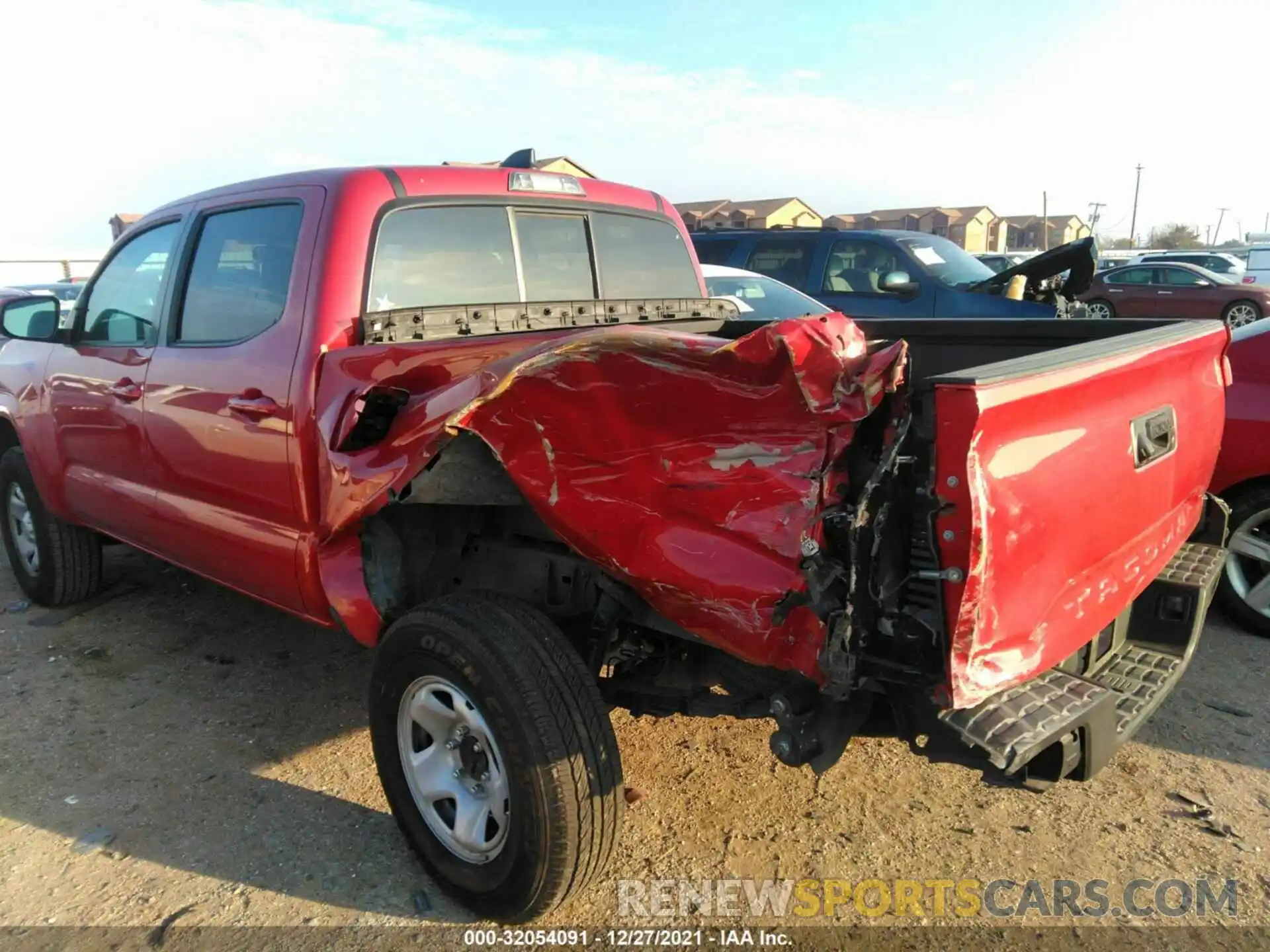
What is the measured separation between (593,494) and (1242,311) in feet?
63.7

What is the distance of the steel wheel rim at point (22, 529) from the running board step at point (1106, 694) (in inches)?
199

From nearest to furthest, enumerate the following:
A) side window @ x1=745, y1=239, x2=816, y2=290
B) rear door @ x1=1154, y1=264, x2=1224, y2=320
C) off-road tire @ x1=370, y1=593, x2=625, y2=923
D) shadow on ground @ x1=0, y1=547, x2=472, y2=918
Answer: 1. off-road tire @ x1=370, y1=593, x2=625, y2=923
2. shadow on ground @ x1=0, y1=547, x2=472, y2=918
3. side window @ x1=745, y1=239, x2=816, y2=290
4. rear door @ x1=1154, y1=264, x2=1224, y2=320

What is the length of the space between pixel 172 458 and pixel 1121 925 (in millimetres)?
3681

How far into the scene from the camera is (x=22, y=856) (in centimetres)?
293

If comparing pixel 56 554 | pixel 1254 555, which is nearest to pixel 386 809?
pixel 56 554

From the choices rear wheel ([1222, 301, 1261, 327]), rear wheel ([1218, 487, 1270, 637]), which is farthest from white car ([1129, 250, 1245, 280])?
rear wheel ([1218, 487, 1270, 637])

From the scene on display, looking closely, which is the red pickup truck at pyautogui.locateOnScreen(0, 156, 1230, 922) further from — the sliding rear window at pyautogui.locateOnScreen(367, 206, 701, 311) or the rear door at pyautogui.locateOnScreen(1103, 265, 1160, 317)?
the rear door at pyautogui.locateOnScreen(1103, 265, 1160, 317)

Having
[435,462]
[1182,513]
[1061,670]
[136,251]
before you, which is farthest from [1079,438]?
[136,251]

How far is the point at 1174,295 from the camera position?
59.5 feet

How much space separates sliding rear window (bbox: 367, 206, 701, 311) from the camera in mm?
3193

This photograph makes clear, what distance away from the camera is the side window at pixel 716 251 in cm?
953

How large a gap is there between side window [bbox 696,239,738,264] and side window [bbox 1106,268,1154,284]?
43.2 feet

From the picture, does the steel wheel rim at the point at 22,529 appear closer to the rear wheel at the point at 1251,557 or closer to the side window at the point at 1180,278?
the rear wheel at the point at 1251,557

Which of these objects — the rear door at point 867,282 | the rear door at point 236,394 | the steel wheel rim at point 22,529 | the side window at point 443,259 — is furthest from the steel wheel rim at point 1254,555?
the steel wheel rim at point 22,529
